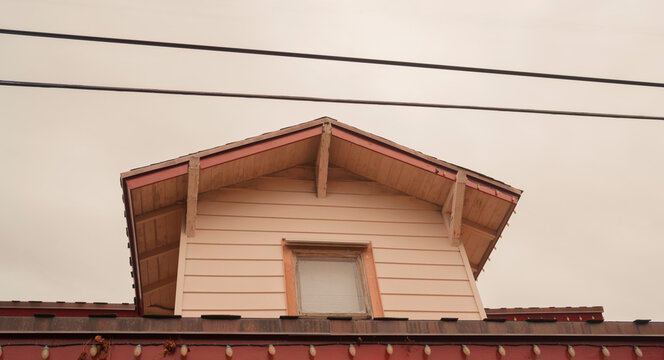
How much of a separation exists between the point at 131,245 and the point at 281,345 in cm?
401

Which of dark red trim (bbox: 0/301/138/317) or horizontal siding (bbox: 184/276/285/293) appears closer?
horizontal siding (bbox: 184/276/285/293)

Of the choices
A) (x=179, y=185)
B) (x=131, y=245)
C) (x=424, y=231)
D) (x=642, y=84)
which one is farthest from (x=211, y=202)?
(x=642, y=84)

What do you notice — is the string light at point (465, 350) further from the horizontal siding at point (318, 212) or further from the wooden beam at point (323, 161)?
the wooden beam at point (323, 161)

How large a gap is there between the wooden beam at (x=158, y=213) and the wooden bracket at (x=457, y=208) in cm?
403

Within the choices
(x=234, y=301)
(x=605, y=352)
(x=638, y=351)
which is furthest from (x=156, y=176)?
(x=638, y=351)

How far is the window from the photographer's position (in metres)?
7.54

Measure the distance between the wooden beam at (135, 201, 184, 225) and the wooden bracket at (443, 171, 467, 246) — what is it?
403cm

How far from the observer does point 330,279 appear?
7941 millimetres

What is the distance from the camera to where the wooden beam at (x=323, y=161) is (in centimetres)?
891

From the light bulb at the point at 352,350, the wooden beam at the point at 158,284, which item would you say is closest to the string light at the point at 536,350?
the light bulb at the point at 352,350

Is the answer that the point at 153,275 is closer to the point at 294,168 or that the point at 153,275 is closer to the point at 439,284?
the point at 294,168

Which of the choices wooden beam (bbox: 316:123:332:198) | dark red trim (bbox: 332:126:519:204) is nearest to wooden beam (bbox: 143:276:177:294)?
wooden beam (bbox: 316:123:332:198)

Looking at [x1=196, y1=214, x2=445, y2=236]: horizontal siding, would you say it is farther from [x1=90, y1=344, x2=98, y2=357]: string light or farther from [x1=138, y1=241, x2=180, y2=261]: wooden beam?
[x1=90, y1=344, x2=98, y2=357]: string light

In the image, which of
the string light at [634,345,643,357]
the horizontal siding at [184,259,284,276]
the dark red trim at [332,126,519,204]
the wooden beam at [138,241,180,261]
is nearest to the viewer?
the string light at [634,345,643,357]
